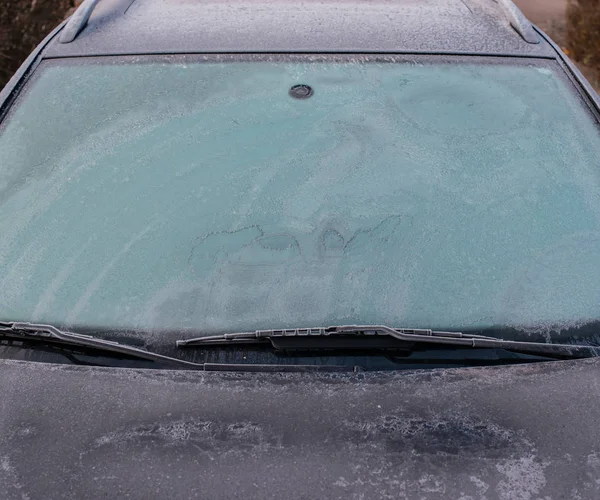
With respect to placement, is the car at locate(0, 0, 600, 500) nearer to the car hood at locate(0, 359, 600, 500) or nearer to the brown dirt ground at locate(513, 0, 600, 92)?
the car hood at locate(0, 359, 600, 500)

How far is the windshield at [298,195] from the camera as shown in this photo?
1559 millimetres

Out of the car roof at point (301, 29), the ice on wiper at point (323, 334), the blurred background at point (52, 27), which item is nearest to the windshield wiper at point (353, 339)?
the ice on wiper at point (323, 334)

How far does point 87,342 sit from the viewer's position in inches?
59.0

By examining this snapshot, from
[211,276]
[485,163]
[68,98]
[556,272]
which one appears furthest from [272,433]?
[68,98]

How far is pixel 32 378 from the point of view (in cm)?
146

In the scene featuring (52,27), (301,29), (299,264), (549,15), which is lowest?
(549,15)

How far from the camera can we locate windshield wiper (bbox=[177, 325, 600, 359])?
1471 millimetres

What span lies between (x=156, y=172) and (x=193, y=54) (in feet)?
1.62

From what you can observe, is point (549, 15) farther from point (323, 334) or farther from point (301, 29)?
point (323, 334)

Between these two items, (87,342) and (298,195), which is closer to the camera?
(87,342)

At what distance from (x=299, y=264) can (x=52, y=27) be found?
13.1 ft

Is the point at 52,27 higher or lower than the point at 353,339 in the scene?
lower

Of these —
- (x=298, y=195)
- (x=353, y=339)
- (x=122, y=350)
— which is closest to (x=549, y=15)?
(x=298, y=195)

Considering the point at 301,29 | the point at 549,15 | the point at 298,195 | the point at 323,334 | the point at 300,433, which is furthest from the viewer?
the point at 549,15
